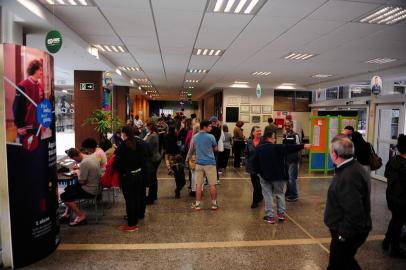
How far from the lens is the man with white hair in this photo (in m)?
2.20

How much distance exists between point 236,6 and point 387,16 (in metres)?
2.19

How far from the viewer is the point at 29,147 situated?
10.2ft

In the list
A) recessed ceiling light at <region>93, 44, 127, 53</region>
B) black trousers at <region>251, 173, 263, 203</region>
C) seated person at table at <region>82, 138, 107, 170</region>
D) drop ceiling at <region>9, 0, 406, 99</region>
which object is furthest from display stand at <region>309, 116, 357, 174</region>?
seated person at table at <region>82, 138, 107, 170</region>

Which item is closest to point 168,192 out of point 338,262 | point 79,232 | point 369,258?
point 79,232

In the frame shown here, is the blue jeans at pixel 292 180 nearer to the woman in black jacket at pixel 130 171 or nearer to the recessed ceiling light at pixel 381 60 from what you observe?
the woman in black jacket at pixel 130 171

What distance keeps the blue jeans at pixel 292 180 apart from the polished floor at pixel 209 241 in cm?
31

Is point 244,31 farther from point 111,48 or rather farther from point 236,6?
point 111,48

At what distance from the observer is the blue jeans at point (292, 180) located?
5766 mm

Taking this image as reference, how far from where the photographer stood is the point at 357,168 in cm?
A: 228

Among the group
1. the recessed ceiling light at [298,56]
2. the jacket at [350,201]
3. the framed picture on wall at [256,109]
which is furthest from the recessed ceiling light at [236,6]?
the framed picture on wall at [256,109]

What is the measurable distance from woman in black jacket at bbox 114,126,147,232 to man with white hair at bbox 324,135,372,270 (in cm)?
268

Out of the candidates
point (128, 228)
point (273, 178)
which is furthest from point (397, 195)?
point (128, 228)

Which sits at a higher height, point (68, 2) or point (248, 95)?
point (68, 2)

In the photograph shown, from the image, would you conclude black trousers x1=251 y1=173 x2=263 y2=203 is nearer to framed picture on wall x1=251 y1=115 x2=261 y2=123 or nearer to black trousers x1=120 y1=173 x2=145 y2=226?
black trousers x1=120 y1=173 x2=145 y2=226
